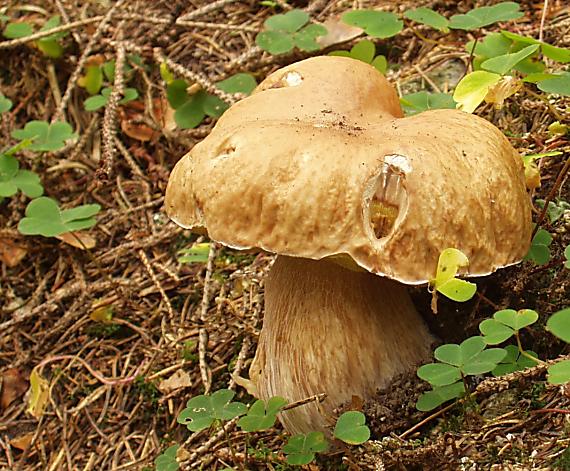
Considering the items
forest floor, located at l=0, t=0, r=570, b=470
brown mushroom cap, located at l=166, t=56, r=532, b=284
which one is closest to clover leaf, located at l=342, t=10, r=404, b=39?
forest floor, located at l=0, t=0, r=570, b=470

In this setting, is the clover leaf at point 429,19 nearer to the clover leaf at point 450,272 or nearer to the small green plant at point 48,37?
the clover leaf at point 450,272

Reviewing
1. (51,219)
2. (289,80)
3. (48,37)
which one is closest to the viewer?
(289,80)

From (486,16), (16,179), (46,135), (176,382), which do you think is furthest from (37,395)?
(486,16)

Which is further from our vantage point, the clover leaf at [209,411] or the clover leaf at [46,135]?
the clover leaf at [46,135]

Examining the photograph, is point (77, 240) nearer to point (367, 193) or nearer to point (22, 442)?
point (22, 442)

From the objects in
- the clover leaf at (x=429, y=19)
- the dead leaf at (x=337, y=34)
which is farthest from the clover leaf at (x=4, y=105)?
the clover leaf at (x=429, y=19)

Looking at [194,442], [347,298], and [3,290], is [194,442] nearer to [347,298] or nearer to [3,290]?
[347,298]

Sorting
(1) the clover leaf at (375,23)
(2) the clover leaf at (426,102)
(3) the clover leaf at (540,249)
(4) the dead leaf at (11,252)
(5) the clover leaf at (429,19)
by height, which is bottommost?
(4) the dead leaf at (11,252)

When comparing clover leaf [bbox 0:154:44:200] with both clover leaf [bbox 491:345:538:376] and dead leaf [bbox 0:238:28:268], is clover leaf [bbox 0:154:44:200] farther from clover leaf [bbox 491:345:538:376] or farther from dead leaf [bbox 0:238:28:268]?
clover leaf [bbox 491:345:538:376]
